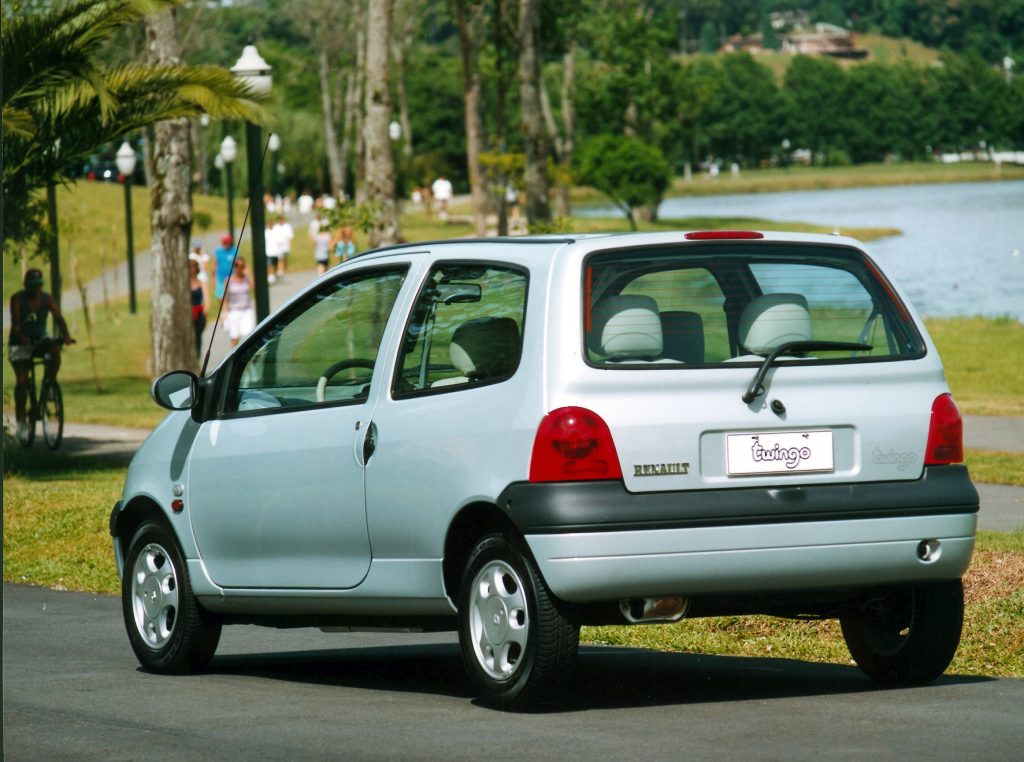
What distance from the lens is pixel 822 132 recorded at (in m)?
148

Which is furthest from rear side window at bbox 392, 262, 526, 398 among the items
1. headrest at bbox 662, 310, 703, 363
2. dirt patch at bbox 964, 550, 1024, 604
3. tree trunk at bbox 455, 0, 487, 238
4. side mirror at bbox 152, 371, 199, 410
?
tree trunk at bbox 455, 0, 487, 238

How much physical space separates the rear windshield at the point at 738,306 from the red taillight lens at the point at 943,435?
218 mm

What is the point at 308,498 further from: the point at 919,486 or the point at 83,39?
the point at 83,39

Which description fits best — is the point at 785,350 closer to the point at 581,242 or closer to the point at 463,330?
the point at 581,242

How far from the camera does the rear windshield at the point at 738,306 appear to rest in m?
7.02

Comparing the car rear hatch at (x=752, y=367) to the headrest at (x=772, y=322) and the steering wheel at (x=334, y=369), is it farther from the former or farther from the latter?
the steering wheel at (x=334, y=369)

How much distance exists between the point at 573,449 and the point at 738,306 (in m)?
1.02

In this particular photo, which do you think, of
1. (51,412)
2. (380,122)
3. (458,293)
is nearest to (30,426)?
(51,412)

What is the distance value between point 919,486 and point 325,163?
10923 centimetres

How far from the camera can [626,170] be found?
92312 millimetres

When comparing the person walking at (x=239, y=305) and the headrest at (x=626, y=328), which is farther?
the person walking at (x=239, y=305)

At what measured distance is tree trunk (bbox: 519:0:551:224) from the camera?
3619 cm

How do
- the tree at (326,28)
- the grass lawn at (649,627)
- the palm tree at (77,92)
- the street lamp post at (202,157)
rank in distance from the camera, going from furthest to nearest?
the street lamp post at (202,157)
the tree at (326,28)
the palm tree at (77,92)
the grass lawn at (649,627)

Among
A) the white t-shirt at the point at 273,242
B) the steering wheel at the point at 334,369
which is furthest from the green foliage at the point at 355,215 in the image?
the steering wheel at the point at 334,369
